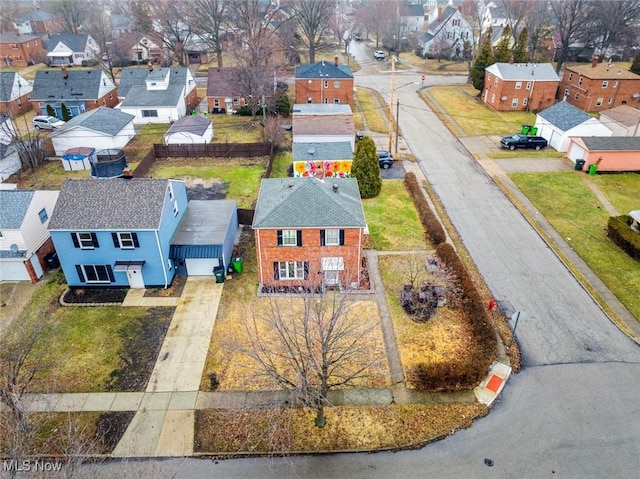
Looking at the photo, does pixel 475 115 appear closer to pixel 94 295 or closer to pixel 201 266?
pixel 201 266

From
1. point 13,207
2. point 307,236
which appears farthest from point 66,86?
point 307,236

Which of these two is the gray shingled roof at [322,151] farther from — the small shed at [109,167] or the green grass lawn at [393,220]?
the small shed at [109,167]

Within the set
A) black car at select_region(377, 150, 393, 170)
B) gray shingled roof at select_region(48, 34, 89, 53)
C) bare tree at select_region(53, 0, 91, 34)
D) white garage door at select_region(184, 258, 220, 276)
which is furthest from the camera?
bare tree at select_region(53, 0, 91, 34)

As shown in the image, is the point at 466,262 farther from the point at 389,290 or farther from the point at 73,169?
the point at 73,169

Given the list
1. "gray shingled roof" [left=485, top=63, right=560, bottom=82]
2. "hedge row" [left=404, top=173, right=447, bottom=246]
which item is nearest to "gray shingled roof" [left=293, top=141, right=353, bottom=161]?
"hedge row" [left=404, top=173, right=447, bottom=246]

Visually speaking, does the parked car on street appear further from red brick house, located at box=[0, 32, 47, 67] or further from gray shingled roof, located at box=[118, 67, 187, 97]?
red brick house, located at box=[0, 32, 47, 67]

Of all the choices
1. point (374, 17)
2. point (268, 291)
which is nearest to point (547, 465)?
point (268, 291)
